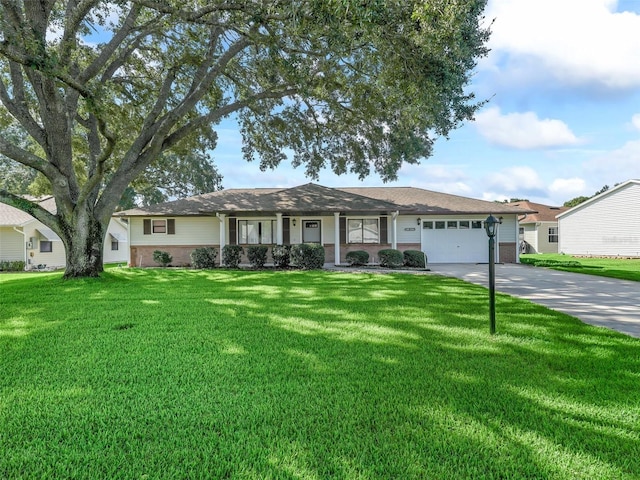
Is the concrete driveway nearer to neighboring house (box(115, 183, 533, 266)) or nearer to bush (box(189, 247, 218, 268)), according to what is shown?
neighboring house (box(115, 183, 533, 266))

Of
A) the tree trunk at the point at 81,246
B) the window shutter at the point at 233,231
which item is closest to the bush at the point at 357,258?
the window shutter at the point at 233,231

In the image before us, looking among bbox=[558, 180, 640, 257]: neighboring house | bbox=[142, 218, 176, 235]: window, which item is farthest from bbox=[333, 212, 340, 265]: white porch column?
bbox=[558, 180, 640, 257]: neighboring house

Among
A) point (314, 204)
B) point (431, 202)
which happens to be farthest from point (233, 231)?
point (431, 202)

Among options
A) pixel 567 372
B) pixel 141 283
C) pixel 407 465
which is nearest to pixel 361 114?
pixel 141 283

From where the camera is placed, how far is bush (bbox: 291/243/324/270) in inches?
579

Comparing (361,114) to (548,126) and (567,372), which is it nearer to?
(567,372)

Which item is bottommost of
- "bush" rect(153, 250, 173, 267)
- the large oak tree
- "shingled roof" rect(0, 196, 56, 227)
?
"bush" rect(153, 250, 173, 267)

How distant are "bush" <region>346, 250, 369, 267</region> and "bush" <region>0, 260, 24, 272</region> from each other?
17.8 meters

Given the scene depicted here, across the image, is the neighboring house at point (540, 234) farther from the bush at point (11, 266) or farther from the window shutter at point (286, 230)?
the bush at point (11, 266)

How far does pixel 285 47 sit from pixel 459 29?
411cm

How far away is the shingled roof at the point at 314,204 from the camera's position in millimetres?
16328

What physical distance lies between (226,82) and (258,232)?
7303 millimetres

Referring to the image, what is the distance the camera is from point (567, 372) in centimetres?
351

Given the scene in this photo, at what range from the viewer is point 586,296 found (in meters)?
8.05
